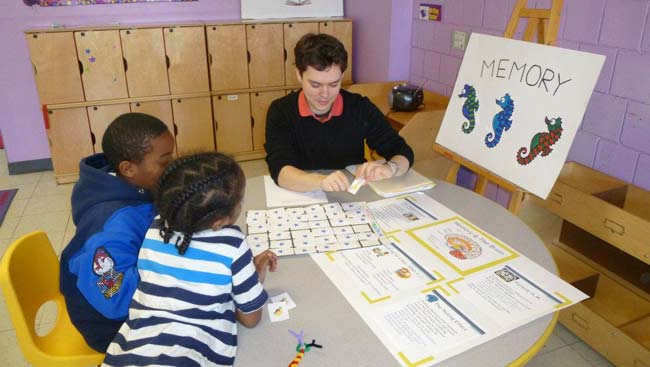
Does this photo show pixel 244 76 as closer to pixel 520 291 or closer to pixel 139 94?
pixel 139 94

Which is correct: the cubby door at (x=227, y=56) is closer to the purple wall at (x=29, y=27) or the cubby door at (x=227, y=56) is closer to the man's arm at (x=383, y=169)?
the purple wall at (x=29, y=27)

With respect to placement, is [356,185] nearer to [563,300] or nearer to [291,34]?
[563,300]

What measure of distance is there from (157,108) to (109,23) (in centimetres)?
79

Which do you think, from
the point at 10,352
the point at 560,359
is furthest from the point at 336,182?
the point at 10,352

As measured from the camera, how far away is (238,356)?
3.19 feet

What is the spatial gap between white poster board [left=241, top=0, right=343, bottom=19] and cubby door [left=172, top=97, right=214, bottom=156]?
86 cm

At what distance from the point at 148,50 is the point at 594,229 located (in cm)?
321

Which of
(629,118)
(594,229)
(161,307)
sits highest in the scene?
(629,118)

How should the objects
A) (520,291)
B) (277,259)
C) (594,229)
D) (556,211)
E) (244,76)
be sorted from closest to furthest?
(520,291) → (277,259) → (594,229) → (556,211) → (244,76)

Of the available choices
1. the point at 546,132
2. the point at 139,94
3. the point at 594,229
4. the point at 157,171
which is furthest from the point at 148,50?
the point at 594,229

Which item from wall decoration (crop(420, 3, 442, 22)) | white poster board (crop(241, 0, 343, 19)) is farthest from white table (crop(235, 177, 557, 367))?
white poster board (crop(241, 0, 343, 19))

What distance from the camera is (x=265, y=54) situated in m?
3.94

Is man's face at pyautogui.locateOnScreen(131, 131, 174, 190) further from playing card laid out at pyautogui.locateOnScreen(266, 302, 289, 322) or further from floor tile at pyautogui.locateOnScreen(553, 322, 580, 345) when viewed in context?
floor tile at pyautogui.locateOnScreen(553, 322, 580, 345)

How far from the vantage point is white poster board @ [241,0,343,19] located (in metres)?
4.07
